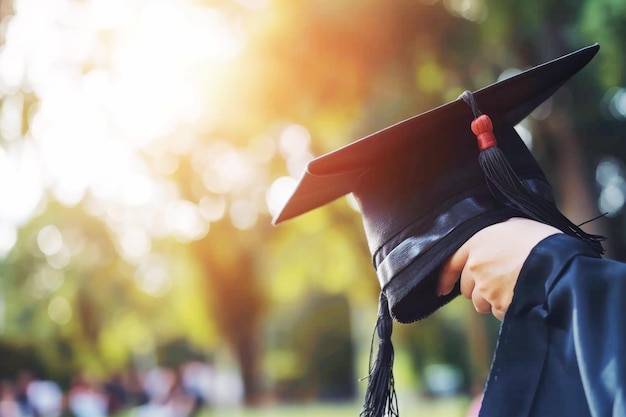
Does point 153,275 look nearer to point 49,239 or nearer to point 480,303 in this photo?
point 49,239

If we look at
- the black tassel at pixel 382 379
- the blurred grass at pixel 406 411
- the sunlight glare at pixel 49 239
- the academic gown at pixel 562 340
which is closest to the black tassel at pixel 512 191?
the academic gown at pixel 562 340

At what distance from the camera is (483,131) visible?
5.50ft

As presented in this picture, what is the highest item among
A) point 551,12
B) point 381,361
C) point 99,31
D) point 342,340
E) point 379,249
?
point 99,31

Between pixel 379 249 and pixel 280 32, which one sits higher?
pixel 280 32

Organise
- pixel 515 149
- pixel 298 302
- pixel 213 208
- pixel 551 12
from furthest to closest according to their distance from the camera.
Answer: pixel 298 302, pixel 213 208, pixel 551 12, pixel 515 149

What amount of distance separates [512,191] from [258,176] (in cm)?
1435

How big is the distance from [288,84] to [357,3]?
1396 mm

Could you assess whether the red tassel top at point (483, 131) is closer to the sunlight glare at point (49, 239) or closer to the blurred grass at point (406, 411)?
the blurred grass at point (406, 411)

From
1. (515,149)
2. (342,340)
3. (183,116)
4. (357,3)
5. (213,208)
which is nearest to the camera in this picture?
(515,149)

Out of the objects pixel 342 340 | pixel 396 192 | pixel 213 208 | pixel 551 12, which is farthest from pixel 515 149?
pixel 342 340

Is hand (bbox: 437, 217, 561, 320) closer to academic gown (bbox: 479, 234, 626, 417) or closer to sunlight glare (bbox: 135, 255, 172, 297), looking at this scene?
academic gown (bbox: 479, 234, 626, 417)

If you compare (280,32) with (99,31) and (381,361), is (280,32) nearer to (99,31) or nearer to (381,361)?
(99,31)

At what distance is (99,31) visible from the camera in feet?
26.7

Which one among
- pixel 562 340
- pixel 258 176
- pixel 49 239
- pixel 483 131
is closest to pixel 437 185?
pixel 483 131
